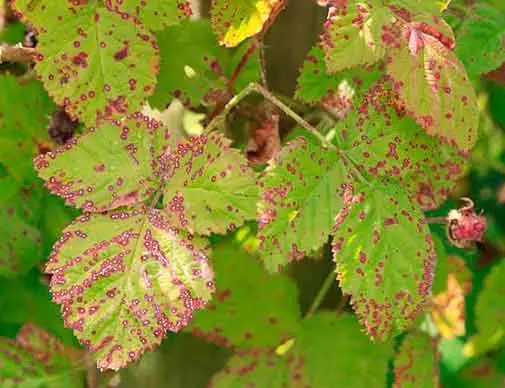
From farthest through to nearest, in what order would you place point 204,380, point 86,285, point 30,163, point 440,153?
point 204,380, point 30,163, point 440,153, point 86,285

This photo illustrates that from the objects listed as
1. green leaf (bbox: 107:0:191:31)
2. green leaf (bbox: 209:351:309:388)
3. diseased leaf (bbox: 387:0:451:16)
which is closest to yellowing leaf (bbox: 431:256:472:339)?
green leaf (bbox: 209:351:309:388)

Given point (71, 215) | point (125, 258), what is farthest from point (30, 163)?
point (125, 258)

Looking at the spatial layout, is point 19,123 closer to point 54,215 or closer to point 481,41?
point 54,215

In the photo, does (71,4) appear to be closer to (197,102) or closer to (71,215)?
(197,102)

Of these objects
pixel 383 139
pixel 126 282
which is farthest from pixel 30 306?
pixel 383 139

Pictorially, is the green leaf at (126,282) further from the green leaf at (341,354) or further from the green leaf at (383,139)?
the green leaf at (341,354)

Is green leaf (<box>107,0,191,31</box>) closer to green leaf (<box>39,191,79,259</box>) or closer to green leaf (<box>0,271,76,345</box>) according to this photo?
green leaf (<box>39,191,79,259</box>)
